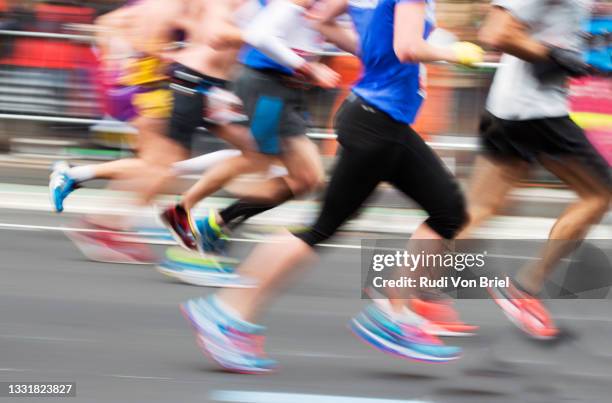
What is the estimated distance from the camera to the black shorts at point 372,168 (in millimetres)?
4930

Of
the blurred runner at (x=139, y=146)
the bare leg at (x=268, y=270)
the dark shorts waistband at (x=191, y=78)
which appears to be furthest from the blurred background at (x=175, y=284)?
the dark shorts waistband at (x=191, y=78)

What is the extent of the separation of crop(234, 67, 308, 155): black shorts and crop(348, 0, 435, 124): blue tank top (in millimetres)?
1433

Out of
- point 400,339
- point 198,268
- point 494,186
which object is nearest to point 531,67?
point 494,186

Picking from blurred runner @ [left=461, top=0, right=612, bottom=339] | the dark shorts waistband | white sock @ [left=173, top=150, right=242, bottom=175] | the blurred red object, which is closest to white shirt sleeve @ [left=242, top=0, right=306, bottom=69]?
the dark shorts waistband

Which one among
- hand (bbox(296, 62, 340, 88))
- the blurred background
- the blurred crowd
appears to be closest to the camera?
the blurred background

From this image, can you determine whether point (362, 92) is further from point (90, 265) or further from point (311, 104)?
point (311, 104)

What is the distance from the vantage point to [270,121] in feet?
21.2

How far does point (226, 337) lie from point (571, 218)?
5.51 ft

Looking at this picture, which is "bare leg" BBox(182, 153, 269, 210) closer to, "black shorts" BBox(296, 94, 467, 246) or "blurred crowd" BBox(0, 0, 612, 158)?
"black shorts" BBox(296, 94, 467, 246)

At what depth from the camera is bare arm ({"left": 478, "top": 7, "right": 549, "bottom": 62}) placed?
18.2ft

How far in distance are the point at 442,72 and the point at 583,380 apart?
15.5ft

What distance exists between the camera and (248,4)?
6711 mm

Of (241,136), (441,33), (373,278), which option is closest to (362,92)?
(441,33)

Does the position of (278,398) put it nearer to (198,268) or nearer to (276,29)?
(276,29)
